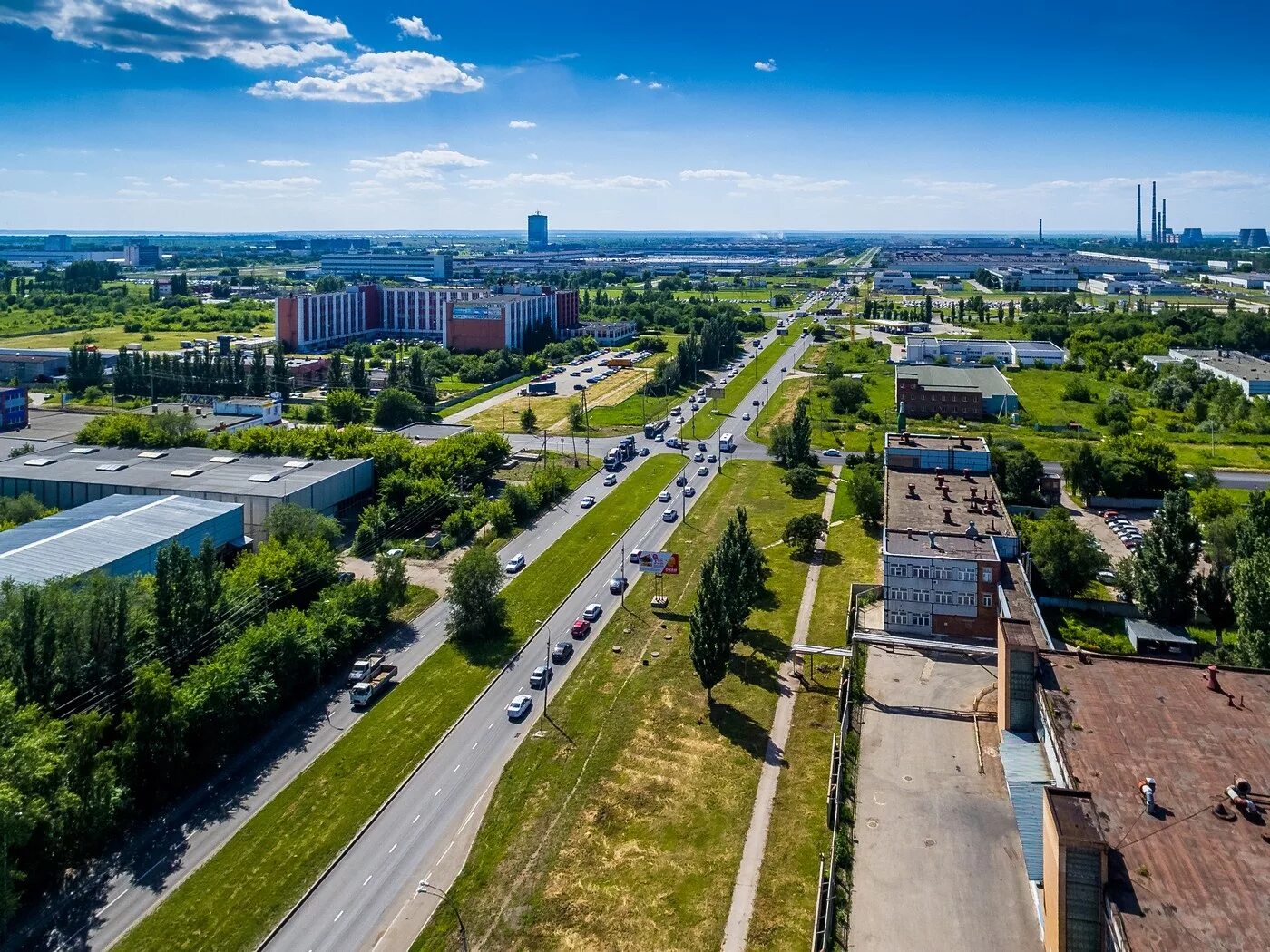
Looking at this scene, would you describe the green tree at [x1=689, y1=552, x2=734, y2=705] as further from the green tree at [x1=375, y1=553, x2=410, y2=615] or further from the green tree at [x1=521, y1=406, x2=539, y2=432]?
the green tree at [x1=521, y1=406, x2=539, y2=432]

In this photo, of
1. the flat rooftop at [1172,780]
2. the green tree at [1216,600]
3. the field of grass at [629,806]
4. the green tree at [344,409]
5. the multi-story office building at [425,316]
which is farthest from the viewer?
the multi-story office building at [425,316]

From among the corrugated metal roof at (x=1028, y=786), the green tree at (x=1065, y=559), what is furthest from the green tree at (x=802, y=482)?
the corrugated metal roof at (x=1028, y=786)

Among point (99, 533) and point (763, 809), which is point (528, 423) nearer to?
point (99, 533)

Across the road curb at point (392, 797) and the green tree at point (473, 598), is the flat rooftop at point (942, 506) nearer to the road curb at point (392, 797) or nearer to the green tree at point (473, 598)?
the road curb at point (392, 797)

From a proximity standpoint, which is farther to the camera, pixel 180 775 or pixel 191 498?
pixel 191 498

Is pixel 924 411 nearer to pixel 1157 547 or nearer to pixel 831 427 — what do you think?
pixel 831 427

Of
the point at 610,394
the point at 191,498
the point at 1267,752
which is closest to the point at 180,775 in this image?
the point at 191,498

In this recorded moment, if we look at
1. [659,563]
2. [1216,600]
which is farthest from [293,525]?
[1216,600]
